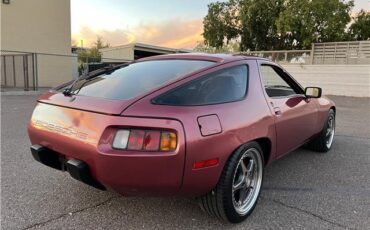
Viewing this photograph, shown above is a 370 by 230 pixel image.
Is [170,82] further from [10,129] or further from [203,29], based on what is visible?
[203,29]

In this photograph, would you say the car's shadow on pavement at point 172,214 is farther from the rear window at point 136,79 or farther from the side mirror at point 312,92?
the side mirror at point 312,92

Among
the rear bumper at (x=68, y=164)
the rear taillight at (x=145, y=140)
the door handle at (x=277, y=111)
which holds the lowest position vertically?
the rear bumper at (x=68, y=164)

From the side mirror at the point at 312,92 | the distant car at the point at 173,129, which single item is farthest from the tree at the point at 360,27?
the distant car at the point at 173,129

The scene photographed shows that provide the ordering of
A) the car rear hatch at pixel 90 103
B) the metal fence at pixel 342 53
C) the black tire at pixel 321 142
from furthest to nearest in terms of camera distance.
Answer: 1. the metal fence at pixel 342 53
2. the black tire at pixel 321 142
3. the car rear hatch at pixel 90 103

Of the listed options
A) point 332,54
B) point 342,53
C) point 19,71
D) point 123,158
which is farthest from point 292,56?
point 123,158

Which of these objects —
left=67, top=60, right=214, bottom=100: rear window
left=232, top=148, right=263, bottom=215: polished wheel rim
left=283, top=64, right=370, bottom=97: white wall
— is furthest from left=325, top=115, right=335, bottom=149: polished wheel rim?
left=283, top=64, right=370, bottom=97: white wall

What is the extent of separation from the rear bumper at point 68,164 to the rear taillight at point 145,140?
0.35m

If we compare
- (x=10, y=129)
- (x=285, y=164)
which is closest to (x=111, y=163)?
(x=285, y=164)

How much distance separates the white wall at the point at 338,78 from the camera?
774 inches

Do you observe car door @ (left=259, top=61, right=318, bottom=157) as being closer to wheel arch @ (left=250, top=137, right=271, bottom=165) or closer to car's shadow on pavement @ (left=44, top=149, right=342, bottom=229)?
wheel arch @ (left=250, top=137, right=271, bottom=165)

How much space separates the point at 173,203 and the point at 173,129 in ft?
3.92

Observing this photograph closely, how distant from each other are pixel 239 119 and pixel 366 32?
26.7 meters

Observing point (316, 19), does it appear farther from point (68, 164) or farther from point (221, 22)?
point (68, 164)

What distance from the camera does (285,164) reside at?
4.74 meters
